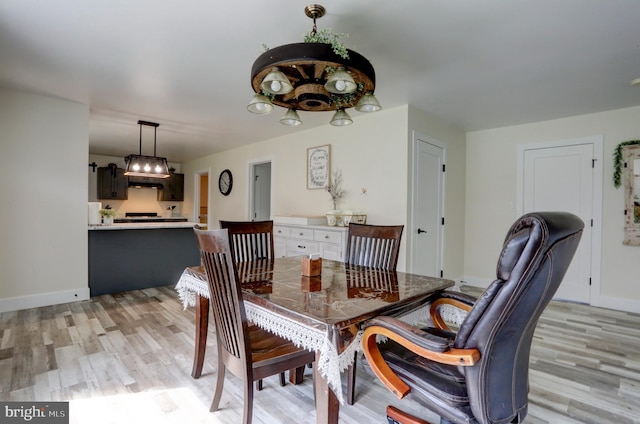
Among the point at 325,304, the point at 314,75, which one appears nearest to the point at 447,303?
the point at 325,304

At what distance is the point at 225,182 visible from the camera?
669cm

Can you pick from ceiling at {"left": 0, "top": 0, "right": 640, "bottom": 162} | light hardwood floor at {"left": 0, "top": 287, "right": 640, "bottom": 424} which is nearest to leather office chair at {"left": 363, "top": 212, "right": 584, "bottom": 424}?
light hardwood floor at {"left": 0, "top": 287, "right": 640, "bottom": 424}

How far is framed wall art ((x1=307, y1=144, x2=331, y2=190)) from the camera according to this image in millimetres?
4480

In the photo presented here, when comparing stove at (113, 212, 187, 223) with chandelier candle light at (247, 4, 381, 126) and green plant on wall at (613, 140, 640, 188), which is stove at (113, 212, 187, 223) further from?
green plant on wall at (613, 140, 640, 188)

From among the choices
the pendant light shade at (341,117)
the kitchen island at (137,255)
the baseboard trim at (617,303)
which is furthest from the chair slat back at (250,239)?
the baseboard trim at (617,303)

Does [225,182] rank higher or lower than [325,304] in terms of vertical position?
higher

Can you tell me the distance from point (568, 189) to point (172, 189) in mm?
8178

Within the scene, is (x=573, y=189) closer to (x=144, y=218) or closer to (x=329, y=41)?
(x=329, y=41)

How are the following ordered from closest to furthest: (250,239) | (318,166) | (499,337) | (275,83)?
(499,337)
(275,83)
(250,239)
(318,166)

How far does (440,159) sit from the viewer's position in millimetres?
4281

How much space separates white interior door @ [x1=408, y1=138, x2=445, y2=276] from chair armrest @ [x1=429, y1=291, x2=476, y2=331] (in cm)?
205

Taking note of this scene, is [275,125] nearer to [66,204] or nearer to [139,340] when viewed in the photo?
[66,204]

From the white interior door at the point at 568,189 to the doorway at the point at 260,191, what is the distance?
4.27 meters

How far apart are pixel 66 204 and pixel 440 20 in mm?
4298
